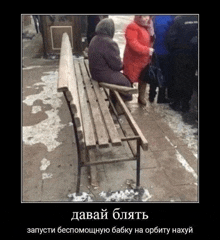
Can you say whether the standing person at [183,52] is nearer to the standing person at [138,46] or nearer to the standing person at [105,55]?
the standing person at [138,46]

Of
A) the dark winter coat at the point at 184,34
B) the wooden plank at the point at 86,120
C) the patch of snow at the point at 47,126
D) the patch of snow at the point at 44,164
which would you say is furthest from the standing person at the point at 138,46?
the patch of snow at the point at 44,164

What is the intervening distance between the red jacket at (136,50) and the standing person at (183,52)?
0.39m

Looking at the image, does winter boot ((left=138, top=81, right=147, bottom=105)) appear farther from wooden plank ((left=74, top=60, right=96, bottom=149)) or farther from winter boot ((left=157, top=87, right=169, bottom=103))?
wooden plank ((left=74, top=60, right=96, bottom=149))

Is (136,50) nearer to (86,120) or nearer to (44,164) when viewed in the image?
(86,120)

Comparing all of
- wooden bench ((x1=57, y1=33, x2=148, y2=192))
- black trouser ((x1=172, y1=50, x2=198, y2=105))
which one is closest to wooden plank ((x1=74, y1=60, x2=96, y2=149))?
wooden bench ((x1=57, y1=33, x2=148, y2=192))

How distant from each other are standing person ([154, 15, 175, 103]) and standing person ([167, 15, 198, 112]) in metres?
0.19

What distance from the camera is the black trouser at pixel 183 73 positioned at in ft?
13.8

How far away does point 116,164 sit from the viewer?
11.0ft

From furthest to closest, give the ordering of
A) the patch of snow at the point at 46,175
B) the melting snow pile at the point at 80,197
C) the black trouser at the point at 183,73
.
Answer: the black trouser at the point at 183,73 < the patch of snow at the point at 46,175 < the melting snow pile at the point at 80,197

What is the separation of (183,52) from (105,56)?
1.39 meters

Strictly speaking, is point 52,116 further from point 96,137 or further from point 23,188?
point 96,137

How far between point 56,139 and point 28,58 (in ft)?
16.1

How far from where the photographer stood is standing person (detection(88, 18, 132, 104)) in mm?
3543

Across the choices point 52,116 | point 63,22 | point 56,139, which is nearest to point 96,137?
point 56,139
